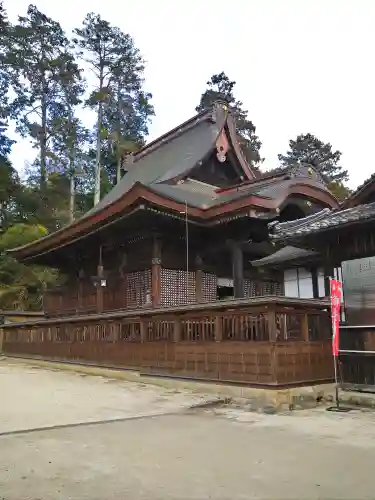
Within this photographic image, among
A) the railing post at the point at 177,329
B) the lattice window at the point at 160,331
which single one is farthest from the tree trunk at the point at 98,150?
the railing post at the point at 177,329

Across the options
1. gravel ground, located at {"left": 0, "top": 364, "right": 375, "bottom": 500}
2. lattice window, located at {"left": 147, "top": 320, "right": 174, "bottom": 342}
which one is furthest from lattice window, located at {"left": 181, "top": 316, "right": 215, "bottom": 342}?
gravel ground, located at {"left": 0, "top": 364, "right": 375, "bottom": 500}

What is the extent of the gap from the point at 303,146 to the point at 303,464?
4970 cm

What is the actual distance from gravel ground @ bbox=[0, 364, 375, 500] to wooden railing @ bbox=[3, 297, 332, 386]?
1.16 metres

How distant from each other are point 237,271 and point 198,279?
155 centimetres

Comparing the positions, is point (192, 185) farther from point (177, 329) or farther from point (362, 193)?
point (362, 193)

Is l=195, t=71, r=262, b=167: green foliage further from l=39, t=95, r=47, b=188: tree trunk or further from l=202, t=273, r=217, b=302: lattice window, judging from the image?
l=202, t=273, r=217, b=302: lattice window

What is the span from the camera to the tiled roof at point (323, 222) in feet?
30.3

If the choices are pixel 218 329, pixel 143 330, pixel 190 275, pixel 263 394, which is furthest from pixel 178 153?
pixel 263 394

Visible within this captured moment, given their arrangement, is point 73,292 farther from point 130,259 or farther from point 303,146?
point 303,146

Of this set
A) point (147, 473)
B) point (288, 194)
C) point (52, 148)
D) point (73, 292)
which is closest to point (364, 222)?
point (288, 194)

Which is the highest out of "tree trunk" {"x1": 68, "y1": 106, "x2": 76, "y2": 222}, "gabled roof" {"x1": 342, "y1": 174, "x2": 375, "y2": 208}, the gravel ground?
"tree trunk" {"x1": 68, "y1": 106, "x2": 76, "y2": 222}

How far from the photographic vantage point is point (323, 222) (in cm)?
992

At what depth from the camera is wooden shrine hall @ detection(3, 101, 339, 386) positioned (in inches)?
384

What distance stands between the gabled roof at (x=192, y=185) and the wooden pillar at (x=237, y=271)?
1.44 metres
